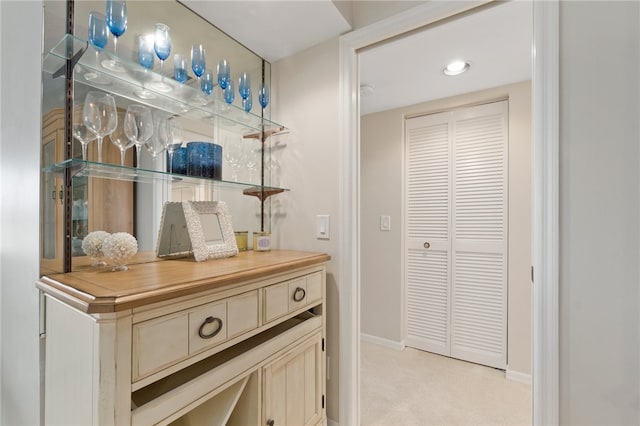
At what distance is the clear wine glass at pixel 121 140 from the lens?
3.80ft

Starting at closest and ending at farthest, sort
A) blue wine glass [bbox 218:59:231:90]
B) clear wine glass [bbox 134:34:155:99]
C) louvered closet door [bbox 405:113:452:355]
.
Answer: clear wine glass [bbox 134:34:155:99], blue wine glass [bbox 218:59:231:90], louvered closet door [bbox 405:113:452:355]

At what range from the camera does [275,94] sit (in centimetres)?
187

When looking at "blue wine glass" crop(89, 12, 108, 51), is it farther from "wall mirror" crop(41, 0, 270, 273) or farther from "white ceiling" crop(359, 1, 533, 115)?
"white ceiling" crop(359, 1, 533, 115)

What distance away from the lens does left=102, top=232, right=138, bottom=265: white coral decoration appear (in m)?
0.98

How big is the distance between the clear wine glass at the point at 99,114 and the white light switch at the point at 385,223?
7.63 ft

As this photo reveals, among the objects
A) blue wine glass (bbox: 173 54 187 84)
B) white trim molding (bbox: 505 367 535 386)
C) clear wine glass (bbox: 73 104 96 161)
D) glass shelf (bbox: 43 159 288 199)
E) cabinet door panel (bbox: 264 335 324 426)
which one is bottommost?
white trim molding (bbox: 505 367 535 386)

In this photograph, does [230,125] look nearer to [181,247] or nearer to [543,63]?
[181,247]

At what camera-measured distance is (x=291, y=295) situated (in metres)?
1.28

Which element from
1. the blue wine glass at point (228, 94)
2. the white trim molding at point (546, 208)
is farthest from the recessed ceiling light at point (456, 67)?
the blue wine glass at point (228, 94)

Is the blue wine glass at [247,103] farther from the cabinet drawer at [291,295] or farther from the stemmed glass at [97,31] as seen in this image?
the cabinet drawer at [291,295]

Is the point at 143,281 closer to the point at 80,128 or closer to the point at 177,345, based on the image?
the point at 177,345

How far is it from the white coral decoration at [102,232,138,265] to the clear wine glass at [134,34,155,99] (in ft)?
2.11

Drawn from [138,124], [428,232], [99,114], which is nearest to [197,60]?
[138,124]

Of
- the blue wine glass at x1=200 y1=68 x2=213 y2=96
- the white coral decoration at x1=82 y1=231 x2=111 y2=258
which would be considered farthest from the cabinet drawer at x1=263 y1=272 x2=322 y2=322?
the blue wine glass at x1=200 y1=68 x2=213 y2=96
